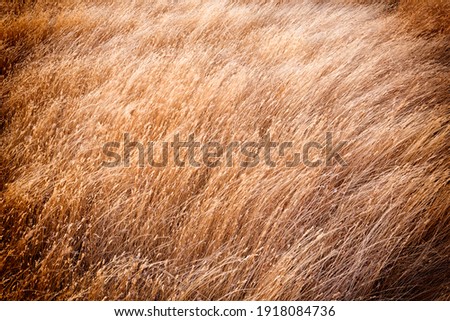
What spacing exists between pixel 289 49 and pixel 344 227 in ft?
6.01

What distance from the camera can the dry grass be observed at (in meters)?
1.27

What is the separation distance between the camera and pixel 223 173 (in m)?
1.54

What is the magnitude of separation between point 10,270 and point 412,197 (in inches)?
70.6

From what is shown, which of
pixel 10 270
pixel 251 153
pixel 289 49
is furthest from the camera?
pixel 289 49

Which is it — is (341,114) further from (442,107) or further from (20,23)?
(20,23)

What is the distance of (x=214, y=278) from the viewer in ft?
4.00

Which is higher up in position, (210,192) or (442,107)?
(210,192)

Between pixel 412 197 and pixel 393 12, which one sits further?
pixel 393 12

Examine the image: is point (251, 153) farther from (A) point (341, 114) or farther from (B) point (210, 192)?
(A) point (341, 114)

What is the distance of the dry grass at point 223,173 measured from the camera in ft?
4.16

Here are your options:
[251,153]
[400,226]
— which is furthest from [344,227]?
[251,153]
